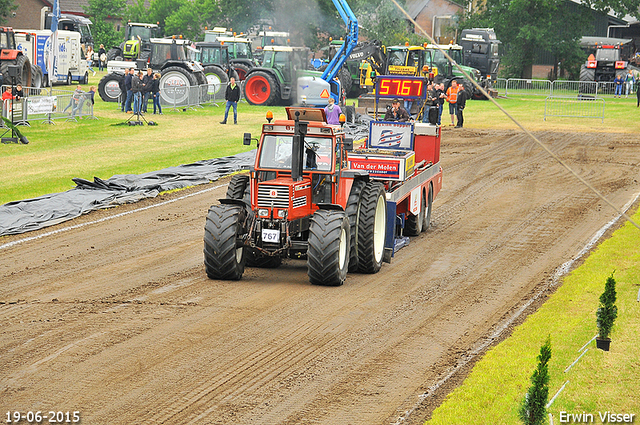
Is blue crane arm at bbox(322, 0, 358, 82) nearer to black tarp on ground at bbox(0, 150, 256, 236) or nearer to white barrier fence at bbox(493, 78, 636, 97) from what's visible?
black tarp on ground at bbox(0, 150, 256, 236)

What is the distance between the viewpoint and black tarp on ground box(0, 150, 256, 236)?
1472cm

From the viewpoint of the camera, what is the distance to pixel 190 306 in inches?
387

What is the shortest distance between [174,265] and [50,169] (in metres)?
9.25

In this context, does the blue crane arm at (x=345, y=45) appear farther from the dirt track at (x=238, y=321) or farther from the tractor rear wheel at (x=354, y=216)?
the tractor rear wheel at (x=354, y=216)

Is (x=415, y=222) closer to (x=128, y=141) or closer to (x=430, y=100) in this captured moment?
(x=128, y=141)

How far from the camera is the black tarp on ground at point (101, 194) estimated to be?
48.3 ft

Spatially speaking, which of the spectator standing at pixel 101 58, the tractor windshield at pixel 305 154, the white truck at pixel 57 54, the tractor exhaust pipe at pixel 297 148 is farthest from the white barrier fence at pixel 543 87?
the tractor exhaust pipe at pixel 297 148

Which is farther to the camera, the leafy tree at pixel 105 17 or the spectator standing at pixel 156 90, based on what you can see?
the leafy tree at pixel 105 17

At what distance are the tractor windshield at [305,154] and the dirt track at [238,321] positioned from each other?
1618 millimetres

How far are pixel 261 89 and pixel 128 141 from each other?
1255 cm

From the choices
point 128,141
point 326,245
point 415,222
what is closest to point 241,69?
point 128,141

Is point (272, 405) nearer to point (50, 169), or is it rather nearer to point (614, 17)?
point (50, 169)

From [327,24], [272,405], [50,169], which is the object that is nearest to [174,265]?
[272,405]

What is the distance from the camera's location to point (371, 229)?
11500 millimetres
